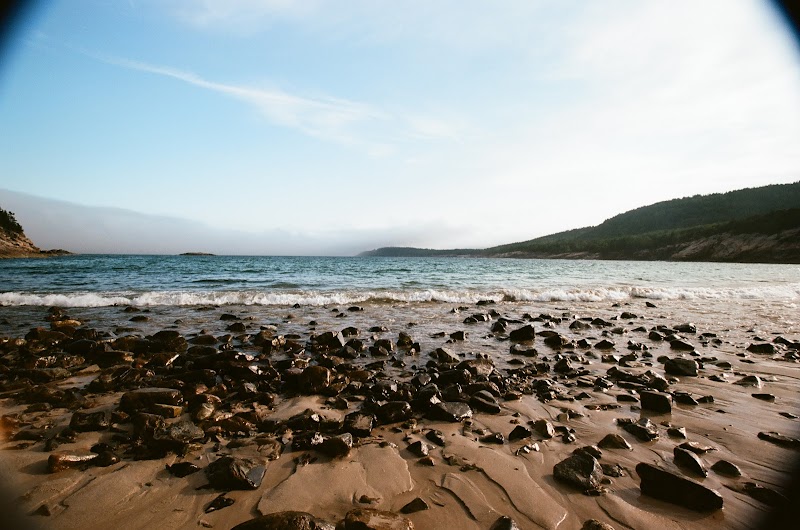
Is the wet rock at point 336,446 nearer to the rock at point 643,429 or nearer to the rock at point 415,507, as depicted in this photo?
the rock at point 415,507

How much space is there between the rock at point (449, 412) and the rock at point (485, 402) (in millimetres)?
200

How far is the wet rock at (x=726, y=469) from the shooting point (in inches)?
130

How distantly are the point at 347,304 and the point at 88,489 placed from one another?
1335 centimetres

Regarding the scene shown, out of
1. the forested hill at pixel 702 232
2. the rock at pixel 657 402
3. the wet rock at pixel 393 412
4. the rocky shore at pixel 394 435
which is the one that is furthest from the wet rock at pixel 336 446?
the forested hill at pixel 702 232

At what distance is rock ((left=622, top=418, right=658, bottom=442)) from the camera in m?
4.03

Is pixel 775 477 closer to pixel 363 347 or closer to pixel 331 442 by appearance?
pixel 331 442


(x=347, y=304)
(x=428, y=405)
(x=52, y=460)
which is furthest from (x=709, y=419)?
(x=347, y=304)

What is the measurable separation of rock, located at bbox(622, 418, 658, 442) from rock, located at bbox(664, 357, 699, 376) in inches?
117

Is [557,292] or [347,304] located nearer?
[347,304]

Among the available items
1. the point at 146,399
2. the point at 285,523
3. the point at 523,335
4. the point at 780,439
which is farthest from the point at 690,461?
the point at 146,399

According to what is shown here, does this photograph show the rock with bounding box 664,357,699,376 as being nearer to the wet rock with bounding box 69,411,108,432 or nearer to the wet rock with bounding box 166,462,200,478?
the wet rock with bounding box 166,462,200,478

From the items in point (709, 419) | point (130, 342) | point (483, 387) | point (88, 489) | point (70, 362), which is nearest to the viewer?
point (88, 489)

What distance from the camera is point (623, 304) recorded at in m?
17.3

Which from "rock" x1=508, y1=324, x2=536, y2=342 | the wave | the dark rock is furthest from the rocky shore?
the wave
